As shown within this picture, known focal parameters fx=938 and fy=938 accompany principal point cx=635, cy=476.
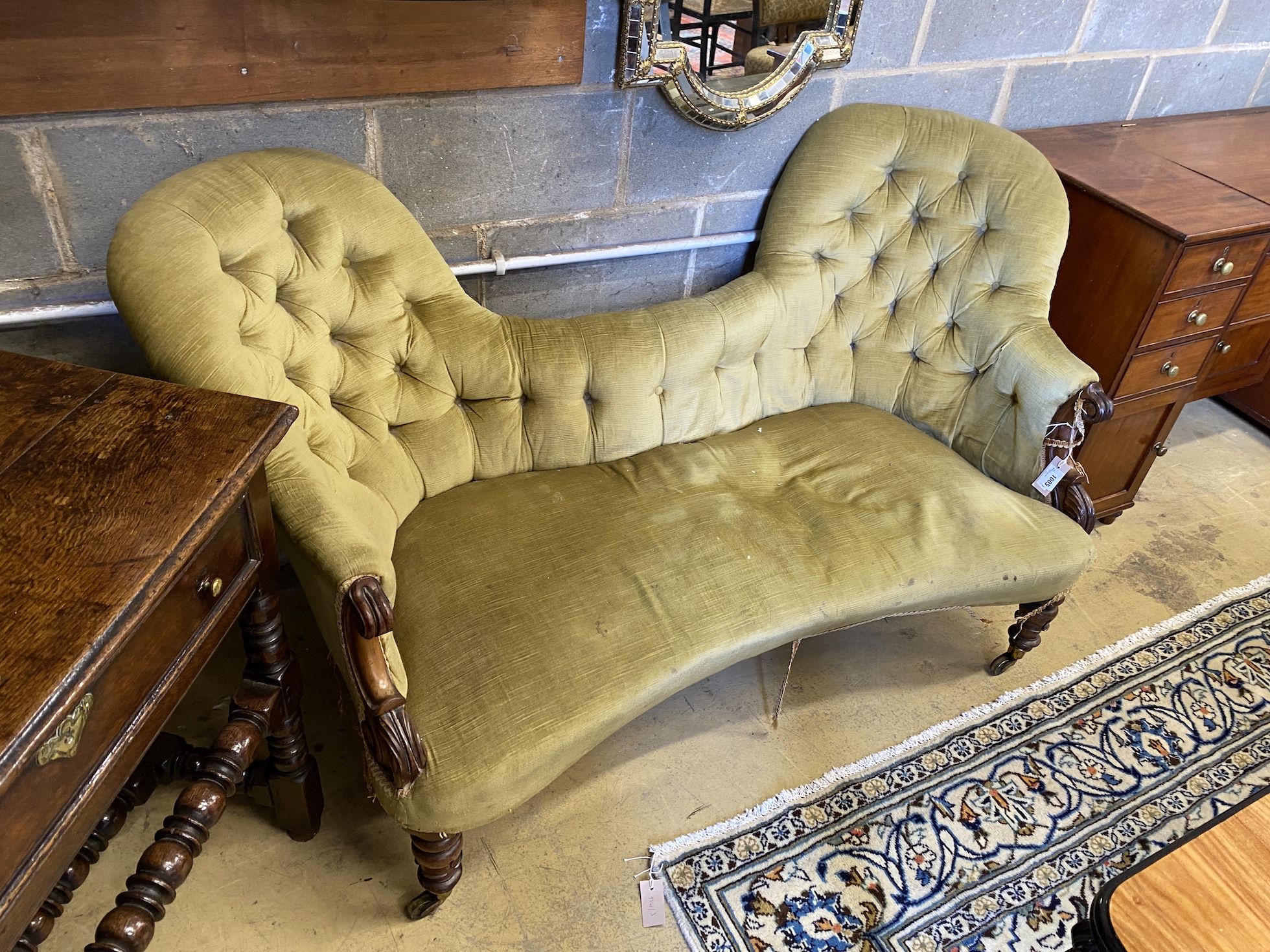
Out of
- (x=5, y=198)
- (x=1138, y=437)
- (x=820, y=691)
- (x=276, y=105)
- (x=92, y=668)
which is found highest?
(x=276, y=105)

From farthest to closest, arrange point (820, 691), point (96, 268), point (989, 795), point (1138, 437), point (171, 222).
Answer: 1. point (1138, 437)
2. point (820, 691)
3. point (989, 795)
4. point (96, 268)
5. point (171, 222)

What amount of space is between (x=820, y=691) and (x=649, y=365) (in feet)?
2.43

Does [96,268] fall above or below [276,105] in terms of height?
below

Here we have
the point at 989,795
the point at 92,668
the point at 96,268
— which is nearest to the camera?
the point at 92,668

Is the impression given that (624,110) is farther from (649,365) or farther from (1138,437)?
(1138,437)

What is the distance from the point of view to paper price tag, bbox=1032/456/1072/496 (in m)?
1.79

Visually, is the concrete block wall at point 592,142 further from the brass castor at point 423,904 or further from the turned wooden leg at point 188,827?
the brass castor at point 423,904

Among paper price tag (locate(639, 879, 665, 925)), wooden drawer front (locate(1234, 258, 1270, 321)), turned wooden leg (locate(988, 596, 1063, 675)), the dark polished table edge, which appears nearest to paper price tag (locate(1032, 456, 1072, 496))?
turned wooden leg (locate(988, 596, 1063, 675))

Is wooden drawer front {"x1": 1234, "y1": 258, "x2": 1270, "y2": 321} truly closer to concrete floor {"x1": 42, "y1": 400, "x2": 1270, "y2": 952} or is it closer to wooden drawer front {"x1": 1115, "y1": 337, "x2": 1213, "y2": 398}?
wooden drawer front {"x1": 1115, "y1": 337, "x2": 1213, "y2": 398}

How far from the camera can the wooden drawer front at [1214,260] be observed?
1.96 meters

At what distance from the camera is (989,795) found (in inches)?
67.2

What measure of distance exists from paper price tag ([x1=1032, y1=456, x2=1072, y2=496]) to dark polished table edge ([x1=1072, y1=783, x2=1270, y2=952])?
70 centimetres

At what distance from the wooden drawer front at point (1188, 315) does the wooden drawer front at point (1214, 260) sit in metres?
0.04

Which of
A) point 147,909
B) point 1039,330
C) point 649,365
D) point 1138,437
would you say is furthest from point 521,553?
point 1138,437
